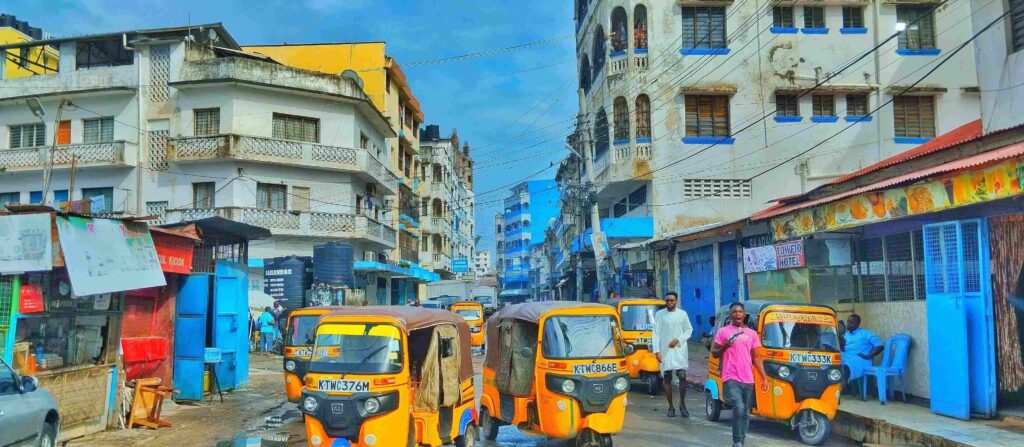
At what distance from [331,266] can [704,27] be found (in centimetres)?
1819

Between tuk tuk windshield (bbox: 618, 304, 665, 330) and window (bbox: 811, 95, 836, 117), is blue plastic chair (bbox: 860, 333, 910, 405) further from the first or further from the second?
window (bbox: 811, 95, 836, 117)

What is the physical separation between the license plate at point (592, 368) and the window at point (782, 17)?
26.3 metres

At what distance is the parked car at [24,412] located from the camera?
23.8 feet

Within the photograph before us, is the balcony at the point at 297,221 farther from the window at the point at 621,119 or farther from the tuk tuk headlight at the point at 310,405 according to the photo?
the tuk tuk headlight at the point at 310,405

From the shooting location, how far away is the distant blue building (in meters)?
95.0

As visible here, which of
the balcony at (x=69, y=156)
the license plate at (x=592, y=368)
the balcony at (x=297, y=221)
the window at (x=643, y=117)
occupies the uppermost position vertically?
the window at (x=643, y=117)

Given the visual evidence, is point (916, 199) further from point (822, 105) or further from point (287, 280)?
point (287, 280)

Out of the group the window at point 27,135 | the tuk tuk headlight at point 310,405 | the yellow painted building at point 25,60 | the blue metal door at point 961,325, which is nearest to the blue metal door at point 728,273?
the blue metal door at point 961,325

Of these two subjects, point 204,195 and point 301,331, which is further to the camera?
point 204,195

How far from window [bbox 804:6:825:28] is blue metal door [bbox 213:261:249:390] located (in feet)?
83.4

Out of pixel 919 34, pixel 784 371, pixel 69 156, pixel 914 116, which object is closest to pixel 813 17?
Result: pixel 919 34

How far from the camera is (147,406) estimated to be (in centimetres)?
1173

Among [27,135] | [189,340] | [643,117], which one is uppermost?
[27,135]

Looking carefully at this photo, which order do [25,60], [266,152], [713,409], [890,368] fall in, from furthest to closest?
[25,60] < [266,152] < [890,368] < [713,409]
